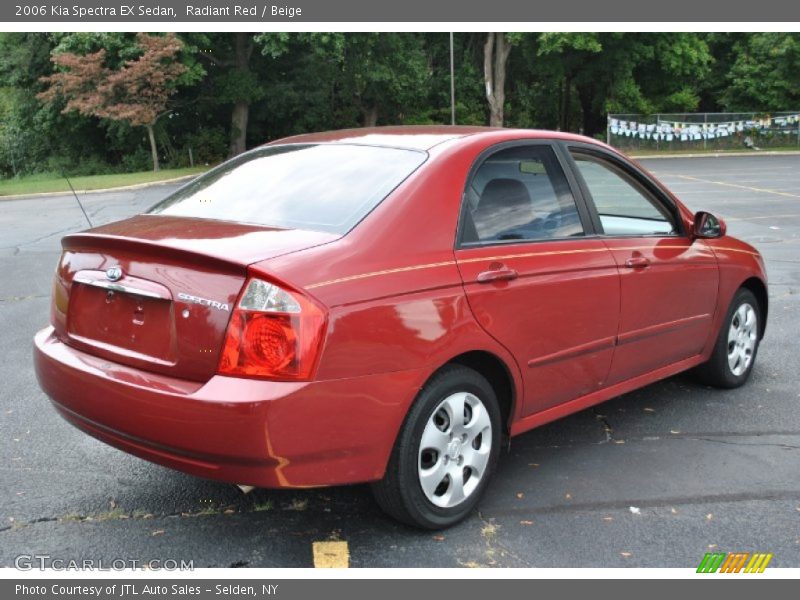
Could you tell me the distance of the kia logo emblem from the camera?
3.21m

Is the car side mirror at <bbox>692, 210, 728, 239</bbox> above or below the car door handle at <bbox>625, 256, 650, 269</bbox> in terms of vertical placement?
above

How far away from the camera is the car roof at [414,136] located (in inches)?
151

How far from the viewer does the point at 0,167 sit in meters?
39.3

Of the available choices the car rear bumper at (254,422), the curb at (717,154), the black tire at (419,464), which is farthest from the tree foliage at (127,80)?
the black tire at (419,464)

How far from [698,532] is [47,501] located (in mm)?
2861

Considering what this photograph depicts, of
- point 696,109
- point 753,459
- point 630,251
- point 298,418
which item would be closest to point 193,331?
point 298,418

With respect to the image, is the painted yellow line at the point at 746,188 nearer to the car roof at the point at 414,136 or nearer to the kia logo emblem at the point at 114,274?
the car roof at the point at 414,136

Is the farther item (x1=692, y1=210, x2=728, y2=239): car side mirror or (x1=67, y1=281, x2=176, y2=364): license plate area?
(x1=692, y1=210, x2=728, y2=239): car side mirror

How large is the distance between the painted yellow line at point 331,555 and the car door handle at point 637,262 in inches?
81.3

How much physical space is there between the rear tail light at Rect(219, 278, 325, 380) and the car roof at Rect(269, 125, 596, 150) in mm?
1192

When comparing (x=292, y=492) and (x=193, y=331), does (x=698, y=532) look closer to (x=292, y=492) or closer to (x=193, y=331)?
(x=292, y=492)

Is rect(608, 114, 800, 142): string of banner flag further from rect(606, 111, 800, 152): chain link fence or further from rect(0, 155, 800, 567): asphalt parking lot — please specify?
rect(0, 155, 800, 567): asphalt parking lot

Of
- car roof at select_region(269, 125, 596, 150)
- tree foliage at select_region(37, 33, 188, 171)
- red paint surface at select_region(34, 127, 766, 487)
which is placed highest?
tree foliage at select_region(37, 33, 188, 171)

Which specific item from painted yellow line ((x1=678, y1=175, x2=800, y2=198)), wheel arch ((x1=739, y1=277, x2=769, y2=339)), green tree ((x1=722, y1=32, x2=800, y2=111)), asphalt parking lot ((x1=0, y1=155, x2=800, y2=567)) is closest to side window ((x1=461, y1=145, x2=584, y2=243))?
asphalt parking lot ((x1=0, y1=155, x2=800, y2=567))
